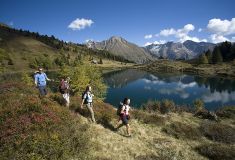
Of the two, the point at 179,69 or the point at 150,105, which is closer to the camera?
the point at 150,105

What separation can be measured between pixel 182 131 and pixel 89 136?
366 inches

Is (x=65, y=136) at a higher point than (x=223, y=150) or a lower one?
higher

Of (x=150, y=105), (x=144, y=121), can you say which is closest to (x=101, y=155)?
(x=144, y=121)

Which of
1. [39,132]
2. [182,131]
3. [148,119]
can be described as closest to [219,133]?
[182,131]

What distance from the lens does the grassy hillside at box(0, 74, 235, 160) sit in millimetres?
12609

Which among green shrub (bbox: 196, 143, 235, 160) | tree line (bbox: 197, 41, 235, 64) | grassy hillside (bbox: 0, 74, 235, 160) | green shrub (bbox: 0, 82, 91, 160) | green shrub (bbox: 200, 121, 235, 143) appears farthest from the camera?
tree line (bbox: 197, 41, 235, 64)

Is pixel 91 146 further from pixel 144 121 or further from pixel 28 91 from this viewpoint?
pixel 28 91

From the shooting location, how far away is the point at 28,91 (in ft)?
78.5

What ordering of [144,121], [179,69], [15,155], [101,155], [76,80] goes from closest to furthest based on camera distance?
1. [15,155]
2. [101,155]
3. [144,121]
4. [76,80]
5. [179,69]

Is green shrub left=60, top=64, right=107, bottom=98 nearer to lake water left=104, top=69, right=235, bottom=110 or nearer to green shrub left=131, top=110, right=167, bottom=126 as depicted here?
lake water left=104, top=69, right=235, bottom=110

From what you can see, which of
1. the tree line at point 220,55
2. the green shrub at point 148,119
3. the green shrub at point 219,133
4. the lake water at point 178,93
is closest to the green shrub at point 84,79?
the lake water at point 178,93

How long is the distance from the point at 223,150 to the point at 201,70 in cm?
15538

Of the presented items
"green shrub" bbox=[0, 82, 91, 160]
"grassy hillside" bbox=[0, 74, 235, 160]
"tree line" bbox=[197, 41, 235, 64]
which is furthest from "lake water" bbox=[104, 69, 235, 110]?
"tree line" bbox=[197, 41, 235, 64]

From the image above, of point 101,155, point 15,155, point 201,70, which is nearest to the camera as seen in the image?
point 15,155
